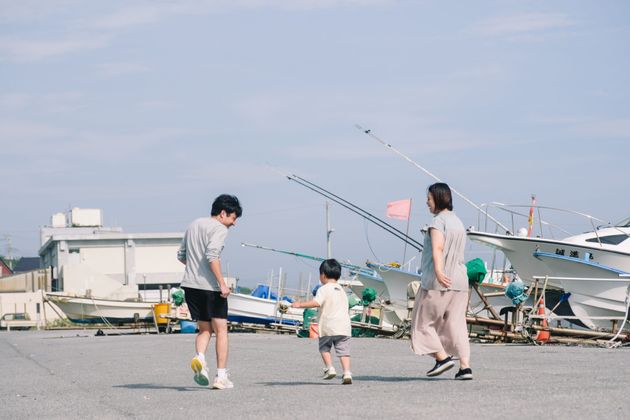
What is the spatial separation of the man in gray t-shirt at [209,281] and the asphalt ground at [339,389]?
360 millimetres

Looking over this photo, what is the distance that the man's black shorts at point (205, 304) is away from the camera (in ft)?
29.8

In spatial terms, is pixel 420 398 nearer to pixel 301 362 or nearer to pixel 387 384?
pixel 387 384

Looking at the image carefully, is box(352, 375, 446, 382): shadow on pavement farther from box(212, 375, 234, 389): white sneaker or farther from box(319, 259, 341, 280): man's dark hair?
box(212, 375, 234, 389): white sneaker

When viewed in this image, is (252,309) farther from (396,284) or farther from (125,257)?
(125,257)

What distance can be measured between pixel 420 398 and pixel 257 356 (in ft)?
25.1

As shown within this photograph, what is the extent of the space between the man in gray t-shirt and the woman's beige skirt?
5.55ft

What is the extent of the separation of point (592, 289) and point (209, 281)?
14215 millimetres

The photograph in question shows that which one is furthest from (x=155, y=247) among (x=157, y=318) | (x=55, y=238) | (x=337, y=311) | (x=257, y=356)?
(x=337, y=311)

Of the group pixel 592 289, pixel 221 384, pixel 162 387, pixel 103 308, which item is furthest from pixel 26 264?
pixel 221 384

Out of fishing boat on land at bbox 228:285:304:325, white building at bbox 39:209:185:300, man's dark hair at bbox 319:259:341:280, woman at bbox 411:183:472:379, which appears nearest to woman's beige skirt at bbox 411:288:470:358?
woman at bbox 411:183:472:379

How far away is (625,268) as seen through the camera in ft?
73.9

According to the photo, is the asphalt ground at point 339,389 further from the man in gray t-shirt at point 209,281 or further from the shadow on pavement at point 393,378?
the man in gray t-shirt at point 209,281

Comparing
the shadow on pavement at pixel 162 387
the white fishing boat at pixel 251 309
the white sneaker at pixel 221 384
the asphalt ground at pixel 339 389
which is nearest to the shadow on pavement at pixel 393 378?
the asphalt ground at pixel 339 389

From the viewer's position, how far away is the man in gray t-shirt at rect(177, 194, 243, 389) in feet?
29.6
